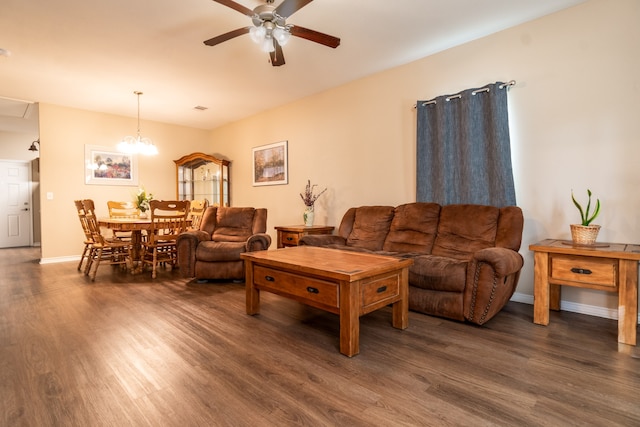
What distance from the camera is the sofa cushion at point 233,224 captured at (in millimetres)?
4402

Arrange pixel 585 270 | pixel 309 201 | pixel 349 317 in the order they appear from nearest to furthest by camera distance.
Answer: pixel 349 317 < pixel 585 270 < pixel 309 201

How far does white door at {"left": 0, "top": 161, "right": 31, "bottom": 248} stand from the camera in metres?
7.25

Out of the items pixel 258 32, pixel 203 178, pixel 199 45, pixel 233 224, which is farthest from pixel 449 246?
pixel 203 178

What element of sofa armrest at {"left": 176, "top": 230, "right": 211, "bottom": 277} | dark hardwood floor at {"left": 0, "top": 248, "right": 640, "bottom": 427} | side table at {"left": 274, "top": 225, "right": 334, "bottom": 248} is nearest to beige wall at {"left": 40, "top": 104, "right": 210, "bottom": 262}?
sofa armrest at {"left": 176, "top": 230, "right": 211, "bottom": 277}

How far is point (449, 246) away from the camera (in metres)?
3.08

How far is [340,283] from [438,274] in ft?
3.19

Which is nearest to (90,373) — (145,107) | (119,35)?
(119,35)

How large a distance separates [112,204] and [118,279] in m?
1.48

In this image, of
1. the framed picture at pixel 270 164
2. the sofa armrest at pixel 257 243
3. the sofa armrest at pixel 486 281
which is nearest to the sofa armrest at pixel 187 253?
the sofa armrest at pixel 257 243

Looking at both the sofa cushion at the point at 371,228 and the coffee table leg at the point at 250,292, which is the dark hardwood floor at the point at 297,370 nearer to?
the coffee table leg at the point at 250,292

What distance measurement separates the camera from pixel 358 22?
2963mm

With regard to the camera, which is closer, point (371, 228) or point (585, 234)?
point (585, 234)

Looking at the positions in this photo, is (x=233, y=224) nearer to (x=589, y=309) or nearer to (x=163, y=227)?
(x=163, y=227)

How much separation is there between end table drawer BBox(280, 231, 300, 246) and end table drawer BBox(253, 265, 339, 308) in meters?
1.55
